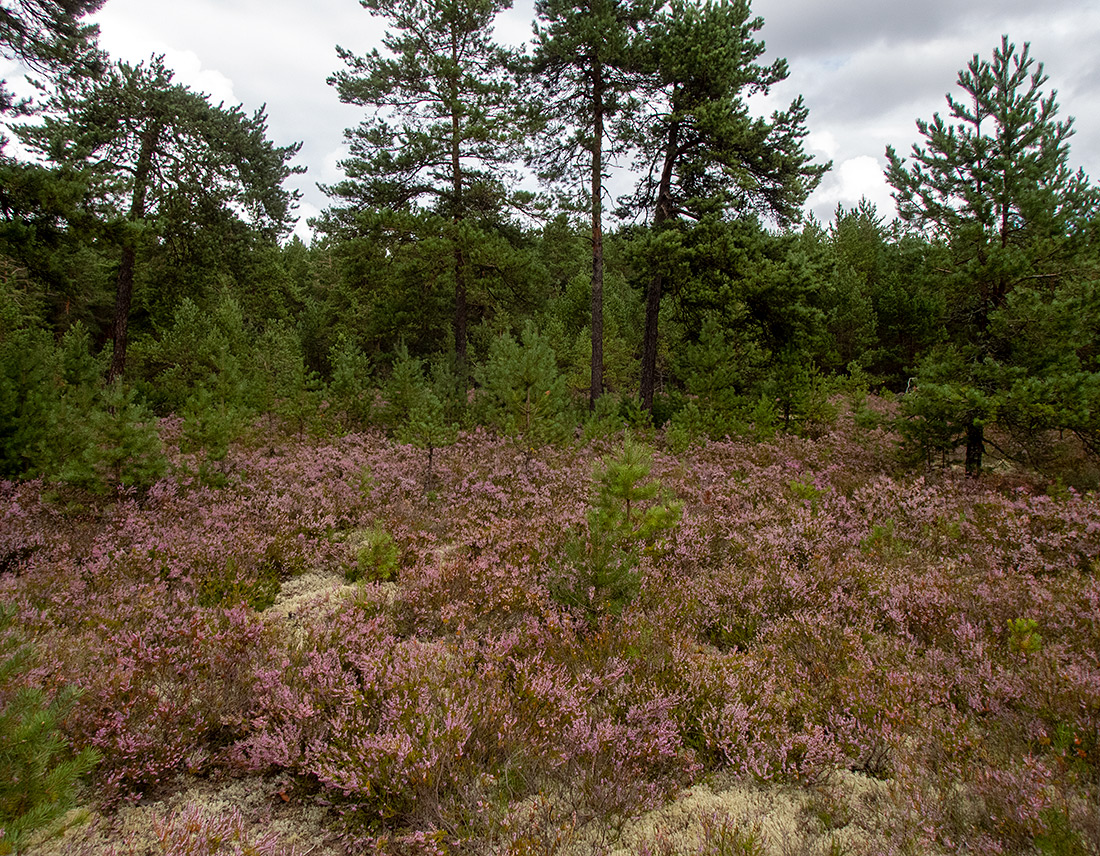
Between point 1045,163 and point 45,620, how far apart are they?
1373 centimetres

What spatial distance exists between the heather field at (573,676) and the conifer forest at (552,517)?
0.10 ft

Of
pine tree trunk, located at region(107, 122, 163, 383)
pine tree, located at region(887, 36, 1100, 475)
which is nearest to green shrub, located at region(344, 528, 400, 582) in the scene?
pine tree trunk, located at region(107, 122, 163, 383)

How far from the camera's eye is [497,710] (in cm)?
331

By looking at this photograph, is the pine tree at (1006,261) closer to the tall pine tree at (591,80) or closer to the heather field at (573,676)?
the heather field at (573,676)

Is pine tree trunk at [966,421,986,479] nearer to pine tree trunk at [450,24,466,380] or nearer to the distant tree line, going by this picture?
the distant tree line

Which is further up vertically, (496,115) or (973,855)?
(496,115)

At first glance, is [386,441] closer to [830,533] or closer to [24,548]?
[24,548]

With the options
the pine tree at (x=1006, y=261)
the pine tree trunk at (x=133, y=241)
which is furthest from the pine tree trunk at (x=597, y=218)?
the pine tree trunk at (x=133, y=241)

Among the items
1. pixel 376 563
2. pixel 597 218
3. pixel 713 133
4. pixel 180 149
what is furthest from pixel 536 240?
pixel 376 563

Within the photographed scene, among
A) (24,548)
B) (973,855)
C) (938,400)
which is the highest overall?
(938,400)

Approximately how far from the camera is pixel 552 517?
7320 mm

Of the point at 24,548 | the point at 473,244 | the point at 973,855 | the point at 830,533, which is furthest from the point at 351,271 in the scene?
the point at 973,855

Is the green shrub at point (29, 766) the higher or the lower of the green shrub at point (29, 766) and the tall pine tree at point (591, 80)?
the lower

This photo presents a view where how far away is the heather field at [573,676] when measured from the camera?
271 cm
